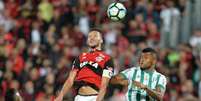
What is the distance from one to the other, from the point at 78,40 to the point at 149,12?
225cm

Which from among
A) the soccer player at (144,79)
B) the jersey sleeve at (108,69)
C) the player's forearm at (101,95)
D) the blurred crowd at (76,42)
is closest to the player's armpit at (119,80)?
the soccer player at (144,79)

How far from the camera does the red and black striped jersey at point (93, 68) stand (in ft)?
50.2

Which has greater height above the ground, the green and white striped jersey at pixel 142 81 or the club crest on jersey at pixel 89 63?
the club crest on jersey at pixel 89 63

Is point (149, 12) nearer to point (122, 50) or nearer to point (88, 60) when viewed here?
point (122, 50)

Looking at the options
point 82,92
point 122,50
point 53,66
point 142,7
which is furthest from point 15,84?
point 82,92

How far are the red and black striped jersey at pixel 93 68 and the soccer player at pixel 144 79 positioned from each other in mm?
262

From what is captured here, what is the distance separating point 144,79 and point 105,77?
0.70 m

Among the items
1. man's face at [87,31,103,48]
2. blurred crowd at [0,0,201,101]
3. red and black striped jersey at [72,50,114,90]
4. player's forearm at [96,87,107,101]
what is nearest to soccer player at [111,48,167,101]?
red and black striped jersey at [72,50,114,90]

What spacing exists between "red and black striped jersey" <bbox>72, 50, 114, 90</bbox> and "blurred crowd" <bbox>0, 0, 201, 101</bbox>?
23.3ft

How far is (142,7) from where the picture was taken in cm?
2684

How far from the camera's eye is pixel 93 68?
15367 mm

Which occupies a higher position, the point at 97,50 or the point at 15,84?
the point at 97,50

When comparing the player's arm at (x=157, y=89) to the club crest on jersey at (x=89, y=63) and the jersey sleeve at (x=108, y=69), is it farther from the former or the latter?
the club crest on jersey at (x=89, y=63)

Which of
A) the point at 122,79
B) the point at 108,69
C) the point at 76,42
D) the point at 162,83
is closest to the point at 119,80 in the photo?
the point at 122,79
